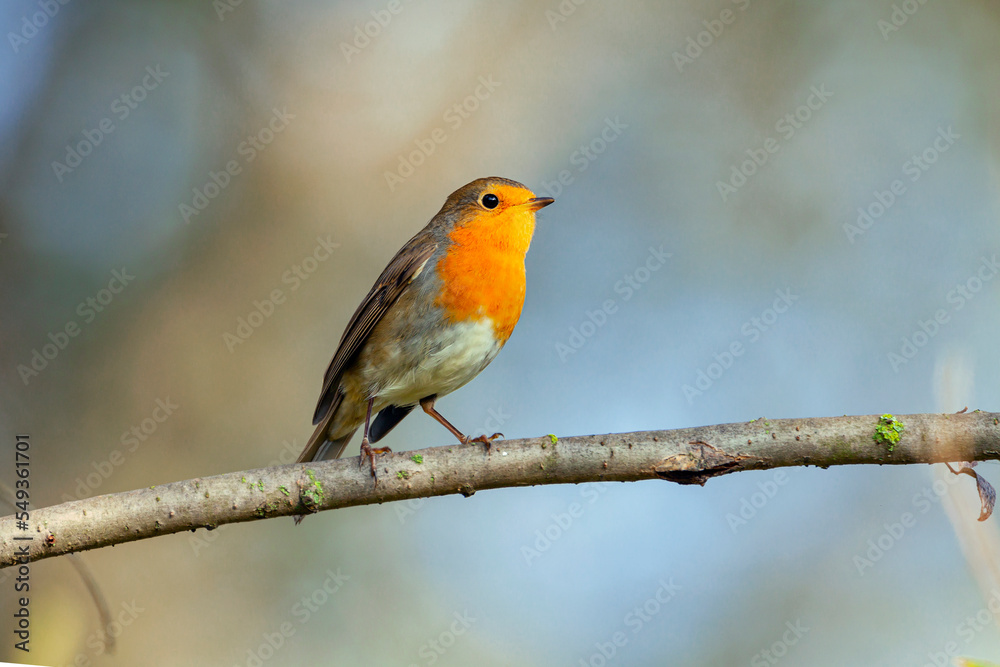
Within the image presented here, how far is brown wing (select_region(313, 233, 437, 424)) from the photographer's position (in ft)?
13.9

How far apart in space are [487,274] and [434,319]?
1.17 ft

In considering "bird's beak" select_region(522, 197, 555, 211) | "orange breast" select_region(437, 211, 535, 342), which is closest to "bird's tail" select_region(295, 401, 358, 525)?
"orange breast" select_region(437, 211, 535, 342)

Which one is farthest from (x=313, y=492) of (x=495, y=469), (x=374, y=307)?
(x=374, y=307)

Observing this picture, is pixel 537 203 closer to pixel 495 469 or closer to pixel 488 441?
pixel 488 441

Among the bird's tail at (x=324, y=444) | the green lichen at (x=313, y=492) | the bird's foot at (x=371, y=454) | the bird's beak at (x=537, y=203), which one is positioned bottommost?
the bird's tail at (x=324, y=444)

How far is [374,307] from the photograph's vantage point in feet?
14.0

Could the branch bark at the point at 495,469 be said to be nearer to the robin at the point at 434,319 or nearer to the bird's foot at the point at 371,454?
the bird's foot at the point at 371,454

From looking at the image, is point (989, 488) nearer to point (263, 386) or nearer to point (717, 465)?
point (717, 465)

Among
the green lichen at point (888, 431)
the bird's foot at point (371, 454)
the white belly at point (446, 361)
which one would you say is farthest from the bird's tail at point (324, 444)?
the green lichen at point (888, 431)

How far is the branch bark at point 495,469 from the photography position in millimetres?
2604

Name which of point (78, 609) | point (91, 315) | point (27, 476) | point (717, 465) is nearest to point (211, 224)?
point (91, 315)

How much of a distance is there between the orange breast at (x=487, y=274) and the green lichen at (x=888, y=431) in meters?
1.90

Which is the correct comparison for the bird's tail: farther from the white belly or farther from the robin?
the white belly

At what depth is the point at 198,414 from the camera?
556 centimetres
